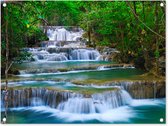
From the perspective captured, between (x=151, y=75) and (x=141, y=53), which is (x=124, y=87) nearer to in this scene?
(x=151, y=75)

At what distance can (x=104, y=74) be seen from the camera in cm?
834

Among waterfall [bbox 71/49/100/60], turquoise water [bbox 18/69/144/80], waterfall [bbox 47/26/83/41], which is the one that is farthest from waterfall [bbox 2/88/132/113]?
waterfall [bbox 47/26/83/41]

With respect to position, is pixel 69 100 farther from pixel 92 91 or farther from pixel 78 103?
pixel 92 91

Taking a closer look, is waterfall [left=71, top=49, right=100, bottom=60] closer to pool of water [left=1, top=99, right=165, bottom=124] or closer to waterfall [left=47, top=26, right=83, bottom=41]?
waterfall [left=47, top=26, right=83, bottom=41]

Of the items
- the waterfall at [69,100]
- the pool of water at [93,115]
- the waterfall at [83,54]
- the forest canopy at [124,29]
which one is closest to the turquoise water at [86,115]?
the pool of water at [93,115]

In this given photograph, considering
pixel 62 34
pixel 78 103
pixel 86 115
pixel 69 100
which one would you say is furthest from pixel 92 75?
pixel 62 34

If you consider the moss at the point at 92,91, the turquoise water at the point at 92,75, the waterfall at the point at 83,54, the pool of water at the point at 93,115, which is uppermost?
the waterfall at the point at 83,54

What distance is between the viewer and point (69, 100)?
5891 millimetres

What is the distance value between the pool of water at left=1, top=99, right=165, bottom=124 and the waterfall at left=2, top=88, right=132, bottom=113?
0.12 meters

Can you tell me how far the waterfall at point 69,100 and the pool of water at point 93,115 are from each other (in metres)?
0.12

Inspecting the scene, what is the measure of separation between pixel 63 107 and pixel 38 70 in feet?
10.2

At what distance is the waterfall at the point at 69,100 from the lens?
18.7 feet

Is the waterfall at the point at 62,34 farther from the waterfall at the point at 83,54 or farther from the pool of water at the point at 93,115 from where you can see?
the pool of water at the point at 93,115

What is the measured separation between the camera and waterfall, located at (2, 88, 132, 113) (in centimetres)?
569
